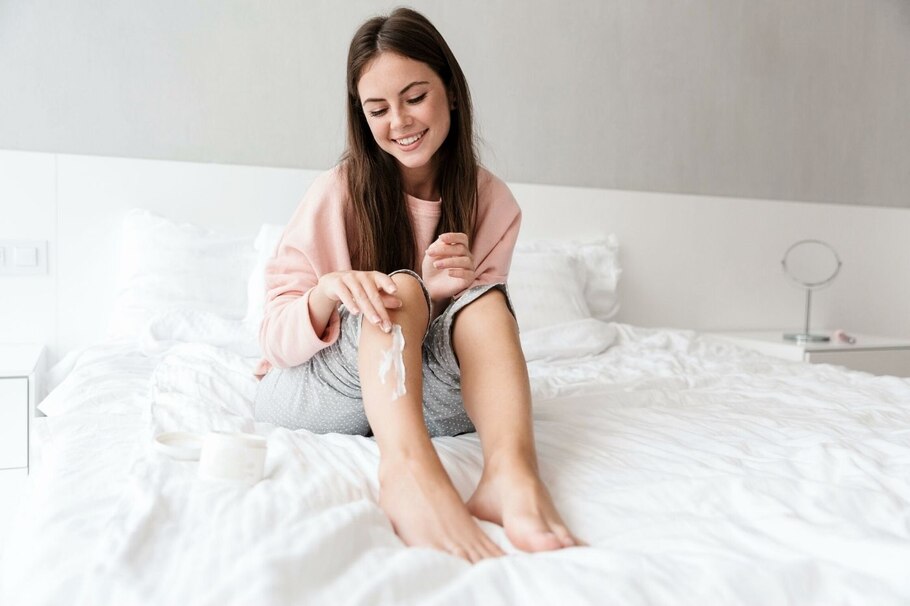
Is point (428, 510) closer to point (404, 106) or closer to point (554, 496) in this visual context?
point (554, 496)

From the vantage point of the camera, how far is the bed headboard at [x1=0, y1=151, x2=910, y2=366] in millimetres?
2283

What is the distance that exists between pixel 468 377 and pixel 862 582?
535 mm

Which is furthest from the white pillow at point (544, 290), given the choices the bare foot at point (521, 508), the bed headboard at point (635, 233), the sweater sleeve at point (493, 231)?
the bare foot at point (521, 508)

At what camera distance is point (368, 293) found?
107cm

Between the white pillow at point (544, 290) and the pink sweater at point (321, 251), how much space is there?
2.69 feet

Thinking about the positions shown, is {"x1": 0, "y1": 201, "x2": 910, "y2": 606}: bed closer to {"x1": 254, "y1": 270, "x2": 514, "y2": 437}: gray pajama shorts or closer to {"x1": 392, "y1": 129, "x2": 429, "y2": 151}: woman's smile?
{"x1": 254, "y1": 270, "x2": 514, "y2": 437}: gray pajama shorts

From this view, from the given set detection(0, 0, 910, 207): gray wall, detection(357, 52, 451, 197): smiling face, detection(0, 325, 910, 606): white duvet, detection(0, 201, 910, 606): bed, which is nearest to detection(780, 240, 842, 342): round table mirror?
detection(0, 0, 910, 207): gray wall

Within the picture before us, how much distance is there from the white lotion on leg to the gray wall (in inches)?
63.1

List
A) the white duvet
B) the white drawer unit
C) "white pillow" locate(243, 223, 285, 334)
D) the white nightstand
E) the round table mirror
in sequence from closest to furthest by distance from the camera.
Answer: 1. the white duvet
2. the white drawer unit
3. "white pillow" locate(243, 223, 285, 334)
4. the white nightstand
5. the round table mirror

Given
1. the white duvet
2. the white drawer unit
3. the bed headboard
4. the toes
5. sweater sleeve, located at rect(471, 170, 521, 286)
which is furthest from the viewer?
the bed headboard


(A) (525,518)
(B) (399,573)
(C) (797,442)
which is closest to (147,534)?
(B) (399,573)

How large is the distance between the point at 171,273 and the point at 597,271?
1360 millimetres

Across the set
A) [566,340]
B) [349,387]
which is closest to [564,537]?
[349,387]

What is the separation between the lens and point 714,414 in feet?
4.75
